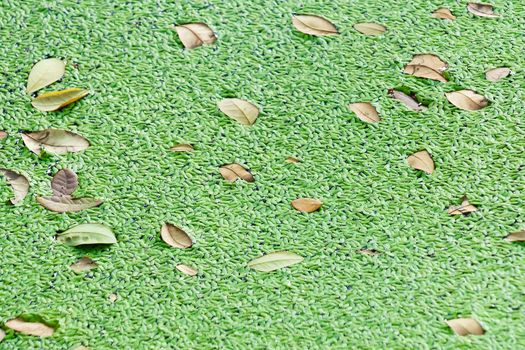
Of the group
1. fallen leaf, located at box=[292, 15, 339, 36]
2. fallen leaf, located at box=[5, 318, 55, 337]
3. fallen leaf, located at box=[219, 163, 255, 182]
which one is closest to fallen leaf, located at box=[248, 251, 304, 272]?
fallen leaf, located at box=[219, 163, 255, 182]

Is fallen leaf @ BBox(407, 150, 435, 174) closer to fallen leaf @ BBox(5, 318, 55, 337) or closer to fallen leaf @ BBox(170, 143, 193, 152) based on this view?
fallen leaf @ BBox(170, 143, 193, 152)

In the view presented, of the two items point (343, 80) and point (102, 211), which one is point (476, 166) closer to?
point (343, 80)

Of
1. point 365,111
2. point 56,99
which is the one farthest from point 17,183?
point 365,111

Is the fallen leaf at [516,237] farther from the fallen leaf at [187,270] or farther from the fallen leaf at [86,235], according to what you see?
the fallen leaf at [86,235]

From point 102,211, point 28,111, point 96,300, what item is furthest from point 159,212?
point 28,111

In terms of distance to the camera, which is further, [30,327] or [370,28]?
[370,28]

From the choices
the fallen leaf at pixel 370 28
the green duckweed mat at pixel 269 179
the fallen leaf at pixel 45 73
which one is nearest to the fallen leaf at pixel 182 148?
the green duckweed mat at pixel 269 179

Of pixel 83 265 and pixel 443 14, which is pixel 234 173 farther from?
pixel 443 14
